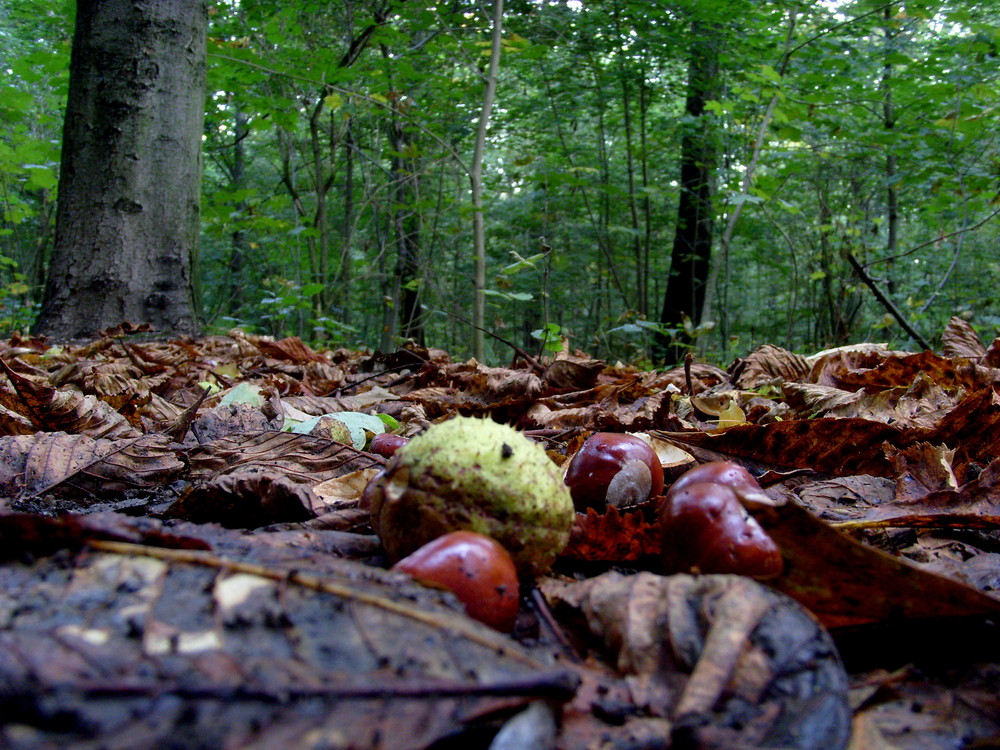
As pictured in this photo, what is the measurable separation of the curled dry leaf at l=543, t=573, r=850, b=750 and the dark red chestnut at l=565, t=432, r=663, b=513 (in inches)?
19.3

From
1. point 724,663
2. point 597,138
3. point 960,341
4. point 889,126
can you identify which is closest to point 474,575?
point 724,663

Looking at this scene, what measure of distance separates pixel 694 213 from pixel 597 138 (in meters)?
2.68

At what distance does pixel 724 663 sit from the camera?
75 cm

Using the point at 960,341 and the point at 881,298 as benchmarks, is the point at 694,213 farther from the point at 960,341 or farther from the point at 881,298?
the point at 960,341

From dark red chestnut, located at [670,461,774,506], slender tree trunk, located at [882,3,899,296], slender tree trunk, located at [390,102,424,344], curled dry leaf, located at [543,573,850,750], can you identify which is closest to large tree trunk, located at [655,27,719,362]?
slender tree trunk, located at [882,3,899,296]

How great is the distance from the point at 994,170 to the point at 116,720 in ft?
29.9

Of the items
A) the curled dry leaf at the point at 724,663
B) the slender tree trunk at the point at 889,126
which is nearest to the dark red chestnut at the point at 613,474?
the curled dry leaf at the point at 724,663

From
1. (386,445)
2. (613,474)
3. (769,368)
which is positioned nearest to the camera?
(613,474)

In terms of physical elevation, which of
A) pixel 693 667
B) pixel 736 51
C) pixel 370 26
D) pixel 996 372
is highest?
pixel 736 51

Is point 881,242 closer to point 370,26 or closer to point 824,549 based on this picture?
point 370,26

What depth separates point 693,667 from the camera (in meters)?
0.78

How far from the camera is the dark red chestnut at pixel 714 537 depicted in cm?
98

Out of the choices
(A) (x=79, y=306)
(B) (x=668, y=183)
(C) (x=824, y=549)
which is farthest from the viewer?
(B) (x=668, y=183)

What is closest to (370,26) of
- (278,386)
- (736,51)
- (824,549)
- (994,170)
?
(736,51)
